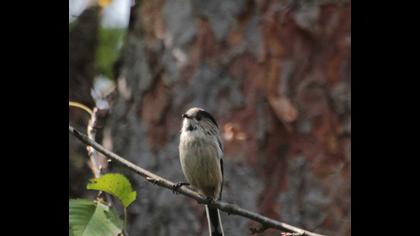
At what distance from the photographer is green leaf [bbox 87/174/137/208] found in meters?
2.56

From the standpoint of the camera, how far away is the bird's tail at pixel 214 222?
13.3 ft

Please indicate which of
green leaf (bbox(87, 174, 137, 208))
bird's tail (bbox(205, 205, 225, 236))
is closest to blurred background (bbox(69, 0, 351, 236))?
bird's tail (bbox(205, 205, 225, 236))

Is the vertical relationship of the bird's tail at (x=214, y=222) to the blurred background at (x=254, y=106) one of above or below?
below

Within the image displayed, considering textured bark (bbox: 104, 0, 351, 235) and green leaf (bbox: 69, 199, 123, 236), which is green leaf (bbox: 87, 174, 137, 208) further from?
textured bark (bbox: 104, 0, 351, 235)

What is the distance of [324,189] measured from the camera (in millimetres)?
4242

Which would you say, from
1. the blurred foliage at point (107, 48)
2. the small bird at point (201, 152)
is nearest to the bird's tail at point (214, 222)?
the small bird at point (201, 152)

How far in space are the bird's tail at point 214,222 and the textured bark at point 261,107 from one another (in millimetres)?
190

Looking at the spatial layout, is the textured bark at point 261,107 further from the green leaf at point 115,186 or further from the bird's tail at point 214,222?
the green leaf at point 115,186

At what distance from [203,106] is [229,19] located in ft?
1.89

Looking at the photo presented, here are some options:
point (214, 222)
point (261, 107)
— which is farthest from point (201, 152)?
point (261, 107)

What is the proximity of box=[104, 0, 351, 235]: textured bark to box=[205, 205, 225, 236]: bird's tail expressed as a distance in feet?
0.62

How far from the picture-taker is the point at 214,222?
412cm

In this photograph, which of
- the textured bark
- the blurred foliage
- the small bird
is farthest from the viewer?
the blurred foliage
